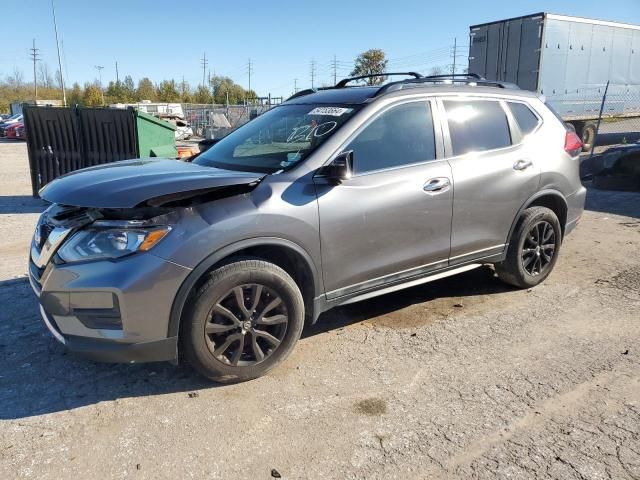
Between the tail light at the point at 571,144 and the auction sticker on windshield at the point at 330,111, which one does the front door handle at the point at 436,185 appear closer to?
the auction sticker on windshield at the point at 330,111

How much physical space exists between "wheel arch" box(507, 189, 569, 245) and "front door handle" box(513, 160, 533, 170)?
0.90ft

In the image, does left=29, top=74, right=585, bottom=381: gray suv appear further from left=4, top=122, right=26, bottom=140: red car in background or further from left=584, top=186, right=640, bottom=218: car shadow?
left=4, top=122, right=26, bottom=140: red car in background

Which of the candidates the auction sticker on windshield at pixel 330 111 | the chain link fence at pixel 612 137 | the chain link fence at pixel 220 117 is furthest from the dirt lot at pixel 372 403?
the chain link fence at pixel 220 117

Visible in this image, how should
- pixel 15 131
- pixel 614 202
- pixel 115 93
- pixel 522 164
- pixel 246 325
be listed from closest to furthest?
pixel 246 325, pixel 522 164, pixel 614 202, pixel 15 131, pixel 115 93

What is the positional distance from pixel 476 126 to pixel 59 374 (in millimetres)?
3619

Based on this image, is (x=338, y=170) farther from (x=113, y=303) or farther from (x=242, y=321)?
(x=113, y=303)

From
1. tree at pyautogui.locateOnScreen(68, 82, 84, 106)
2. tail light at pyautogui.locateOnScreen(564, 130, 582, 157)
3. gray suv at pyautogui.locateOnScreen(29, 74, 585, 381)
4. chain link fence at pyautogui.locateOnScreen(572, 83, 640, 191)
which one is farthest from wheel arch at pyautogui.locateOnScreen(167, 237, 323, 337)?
tree at pyautogui.locateOnScreen(68, 82, 84, 106)

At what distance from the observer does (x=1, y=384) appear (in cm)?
328

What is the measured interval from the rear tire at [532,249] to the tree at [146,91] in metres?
75.2

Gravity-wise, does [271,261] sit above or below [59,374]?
above

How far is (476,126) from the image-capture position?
14.2 feet

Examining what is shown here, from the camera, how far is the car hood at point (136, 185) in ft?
9.46

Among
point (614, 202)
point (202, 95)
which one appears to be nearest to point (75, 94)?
point (202, 95)

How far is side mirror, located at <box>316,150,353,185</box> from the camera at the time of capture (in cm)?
333
